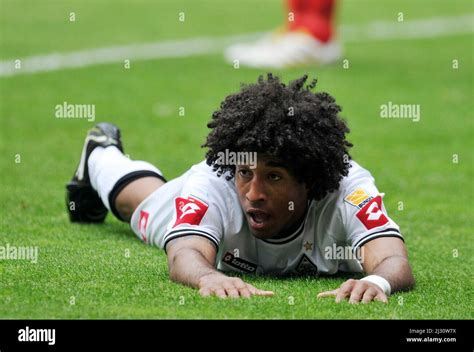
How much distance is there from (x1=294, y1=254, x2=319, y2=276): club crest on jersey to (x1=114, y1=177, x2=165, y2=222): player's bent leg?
1668 millimetres

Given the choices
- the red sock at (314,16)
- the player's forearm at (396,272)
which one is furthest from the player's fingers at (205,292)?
the red sock at (314,16)

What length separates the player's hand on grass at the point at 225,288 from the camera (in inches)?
270

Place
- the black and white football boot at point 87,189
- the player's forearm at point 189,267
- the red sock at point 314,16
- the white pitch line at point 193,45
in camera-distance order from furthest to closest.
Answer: the white pitch line at point 193,45 → the red sock at point 314,16 → the black and white football boot at point 87,189 → the player's forearm at point 189,267

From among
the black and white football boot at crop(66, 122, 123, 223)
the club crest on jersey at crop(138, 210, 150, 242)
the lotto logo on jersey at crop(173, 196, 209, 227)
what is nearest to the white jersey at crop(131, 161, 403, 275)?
the lotto logo on jersey at crop(173, 196, 209, 227)

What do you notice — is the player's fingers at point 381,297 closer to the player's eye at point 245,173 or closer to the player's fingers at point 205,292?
the player's fingers at point 205,292

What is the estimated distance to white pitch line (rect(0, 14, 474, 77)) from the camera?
66.3ft

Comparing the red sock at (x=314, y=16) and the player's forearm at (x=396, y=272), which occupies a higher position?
the red sock at (x=314, y=16)

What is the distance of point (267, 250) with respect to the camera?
307 inches

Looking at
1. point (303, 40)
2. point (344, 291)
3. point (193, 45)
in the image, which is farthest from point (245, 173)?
point (193, 45)

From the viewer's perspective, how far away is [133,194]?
9.24 metres

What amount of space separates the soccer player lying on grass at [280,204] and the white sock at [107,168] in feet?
4.54

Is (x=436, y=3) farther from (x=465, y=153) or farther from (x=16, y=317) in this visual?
(x=16, y=317)
